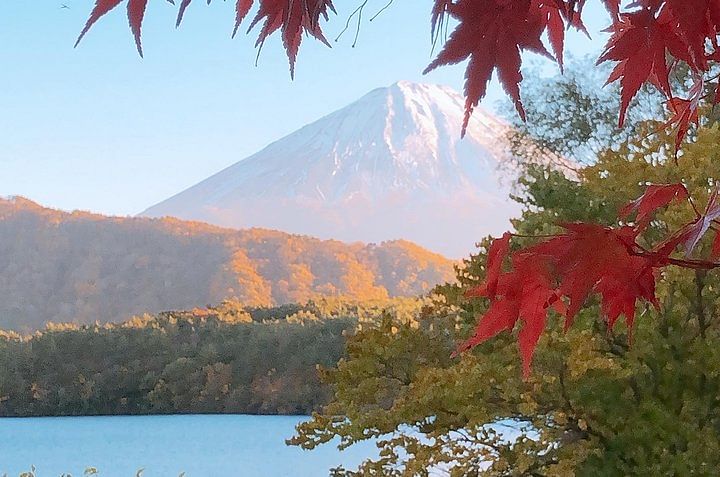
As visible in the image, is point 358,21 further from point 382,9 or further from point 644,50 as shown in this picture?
Result: point 644,50

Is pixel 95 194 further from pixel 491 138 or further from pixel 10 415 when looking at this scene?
pixel 491 138

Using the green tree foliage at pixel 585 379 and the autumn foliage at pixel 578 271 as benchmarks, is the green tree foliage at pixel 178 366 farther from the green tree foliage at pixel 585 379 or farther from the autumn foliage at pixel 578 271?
the autumn foliage at pixel 578 271

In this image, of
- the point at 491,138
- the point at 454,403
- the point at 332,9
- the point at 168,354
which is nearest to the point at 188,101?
the point at 168,354

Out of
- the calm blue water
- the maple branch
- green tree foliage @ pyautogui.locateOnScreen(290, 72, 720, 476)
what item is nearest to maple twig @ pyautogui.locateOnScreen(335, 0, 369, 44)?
the maple branch

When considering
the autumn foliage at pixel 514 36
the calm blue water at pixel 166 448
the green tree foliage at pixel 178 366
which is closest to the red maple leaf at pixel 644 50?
the autumn foliage at pixel 514 36

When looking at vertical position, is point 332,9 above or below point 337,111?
below

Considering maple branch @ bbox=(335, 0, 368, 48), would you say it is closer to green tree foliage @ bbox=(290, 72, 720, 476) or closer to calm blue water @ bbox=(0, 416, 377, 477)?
green tree foliage @ bbox=(290, 72, 720, 476)
